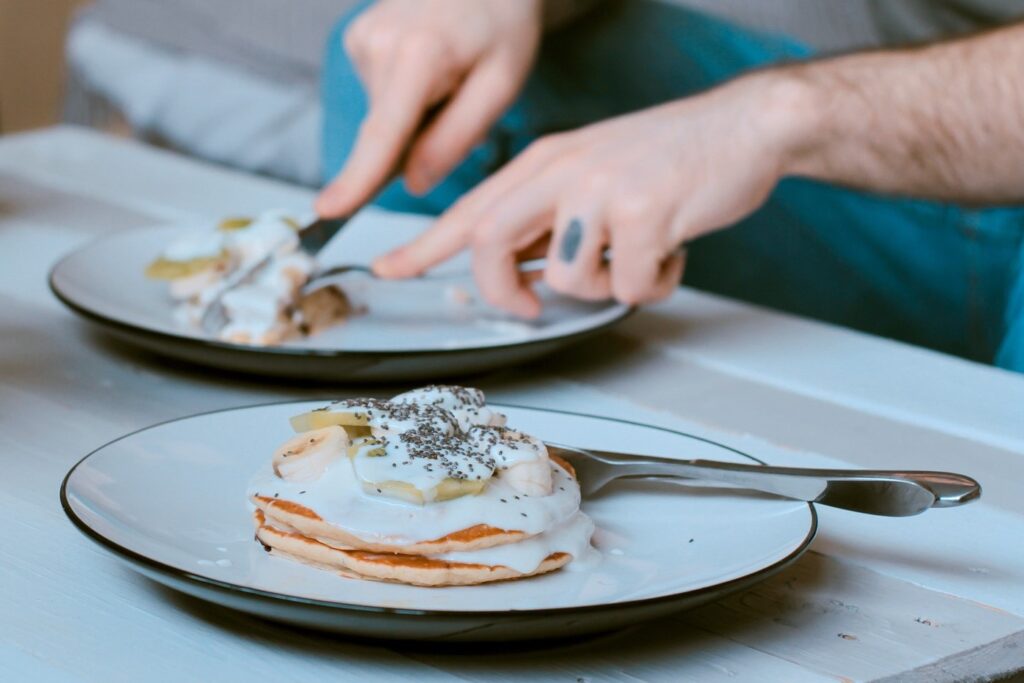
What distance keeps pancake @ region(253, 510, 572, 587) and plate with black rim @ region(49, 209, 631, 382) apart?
0.26m

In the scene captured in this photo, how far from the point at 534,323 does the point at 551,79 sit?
29.6 inches

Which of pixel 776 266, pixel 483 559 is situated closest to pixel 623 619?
pixel 483 559

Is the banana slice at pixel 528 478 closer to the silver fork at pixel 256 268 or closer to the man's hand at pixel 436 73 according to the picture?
the silver fork at pixel 256 268

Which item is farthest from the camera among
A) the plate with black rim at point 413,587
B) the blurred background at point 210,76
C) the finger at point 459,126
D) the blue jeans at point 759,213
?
the blurred background at point 210,76

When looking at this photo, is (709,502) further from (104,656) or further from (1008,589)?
(104,656)

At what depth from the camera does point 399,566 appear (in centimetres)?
51

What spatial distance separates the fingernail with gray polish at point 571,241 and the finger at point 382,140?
0.66ft

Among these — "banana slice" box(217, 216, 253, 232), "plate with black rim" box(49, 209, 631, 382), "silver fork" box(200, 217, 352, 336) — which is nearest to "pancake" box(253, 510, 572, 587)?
"plate with black rim" box(49, 209, 631, 382)

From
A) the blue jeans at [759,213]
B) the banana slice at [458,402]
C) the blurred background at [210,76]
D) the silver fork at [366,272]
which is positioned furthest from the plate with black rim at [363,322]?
the blurred background at [210,76]

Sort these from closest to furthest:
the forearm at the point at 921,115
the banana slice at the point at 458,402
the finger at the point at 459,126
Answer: the banana slice at the point at 458,402, the forearm at the point at 921,115, the finger at the point at 459,126

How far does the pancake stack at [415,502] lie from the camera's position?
20.4 inches

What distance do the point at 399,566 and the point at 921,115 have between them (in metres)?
0.70

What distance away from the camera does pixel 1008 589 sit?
62 centimetres

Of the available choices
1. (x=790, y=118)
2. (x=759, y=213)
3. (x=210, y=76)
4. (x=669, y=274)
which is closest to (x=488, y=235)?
(x=669, y=274)
